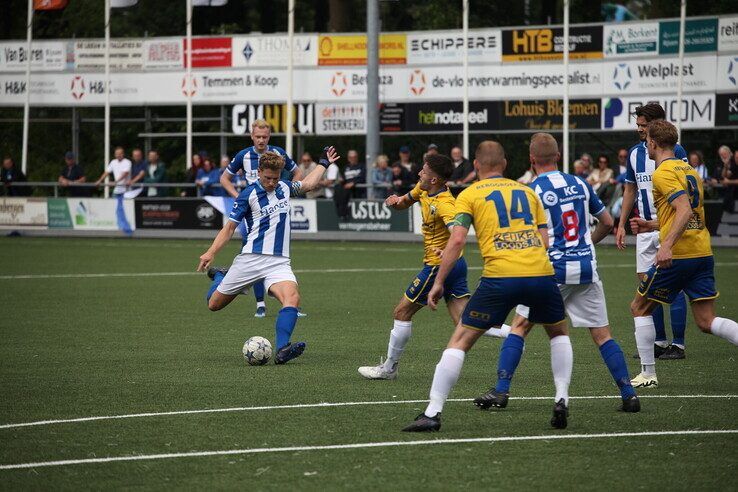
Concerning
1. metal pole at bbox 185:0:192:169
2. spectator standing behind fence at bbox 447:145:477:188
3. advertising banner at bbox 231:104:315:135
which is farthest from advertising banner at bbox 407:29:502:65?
metal pole at bbox 185:0:192:169

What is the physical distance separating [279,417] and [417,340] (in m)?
4.63

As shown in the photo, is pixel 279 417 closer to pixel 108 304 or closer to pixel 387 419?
pixel 387 419

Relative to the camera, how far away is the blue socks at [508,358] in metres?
8.29

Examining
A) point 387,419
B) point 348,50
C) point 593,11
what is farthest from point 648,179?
point 593,11

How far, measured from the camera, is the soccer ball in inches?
424

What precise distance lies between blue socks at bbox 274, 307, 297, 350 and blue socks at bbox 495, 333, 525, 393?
9.45ft

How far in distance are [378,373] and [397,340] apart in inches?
12.7

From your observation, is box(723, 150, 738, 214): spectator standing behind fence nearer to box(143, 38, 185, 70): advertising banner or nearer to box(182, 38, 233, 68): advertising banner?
box(182, 38, 233, 68): advertising banner

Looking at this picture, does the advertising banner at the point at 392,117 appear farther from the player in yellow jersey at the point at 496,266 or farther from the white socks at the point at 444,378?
the white socks at the point at 444,378

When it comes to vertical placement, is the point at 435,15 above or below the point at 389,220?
above

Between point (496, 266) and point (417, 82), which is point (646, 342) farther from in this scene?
point (417, 82)

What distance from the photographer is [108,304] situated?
16.2m

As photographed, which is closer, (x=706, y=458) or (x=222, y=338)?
(x=706, y=458)

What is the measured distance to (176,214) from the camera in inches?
1291
